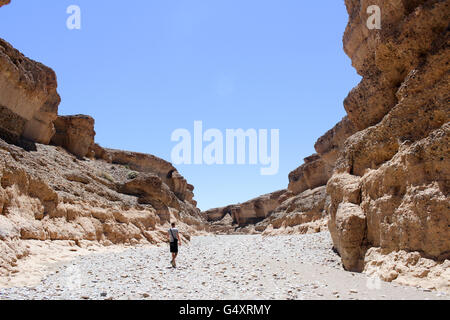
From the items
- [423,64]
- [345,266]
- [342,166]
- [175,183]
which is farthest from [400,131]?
[175,183]

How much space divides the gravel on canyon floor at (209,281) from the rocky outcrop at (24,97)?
1162 cm

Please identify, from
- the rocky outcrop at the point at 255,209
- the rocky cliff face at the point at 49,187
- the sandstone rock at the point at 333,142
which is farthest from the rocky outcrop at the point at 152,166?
the sandstone rock at the point at 333,142

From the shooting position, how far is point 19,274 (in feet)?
25.8

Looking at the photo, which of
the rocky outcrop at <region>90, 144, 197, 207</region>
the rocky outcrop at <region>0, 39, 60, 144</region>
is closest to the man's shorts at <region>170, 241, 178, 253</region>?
the rocky outcrop at <region>0, 39, 60, 144</region>

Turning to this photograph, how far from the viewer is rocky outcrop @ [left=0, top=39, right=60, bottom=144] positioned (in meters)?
16.8

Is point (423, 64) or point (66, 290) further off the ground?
point (423, 64)

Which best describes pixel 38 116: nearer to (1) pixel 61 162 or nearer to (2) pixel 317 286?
(1) pixel 61 162

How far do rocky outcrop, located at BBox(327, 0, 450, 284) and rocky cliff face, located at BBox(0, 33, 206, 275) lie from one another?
34.2 feet

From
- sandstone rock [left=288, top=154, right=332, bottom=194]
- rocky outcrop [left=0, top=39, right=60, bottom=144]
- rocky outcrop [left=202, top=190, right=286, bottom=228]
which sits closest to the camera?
rocky outcrop [left=0, top=39, right=60, bottom=144]

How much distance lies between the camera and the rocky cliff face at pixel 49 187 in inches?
451

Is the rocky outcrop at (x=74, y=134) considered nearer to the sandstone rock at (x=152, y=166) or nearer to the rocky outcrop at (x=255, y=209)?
the sandstone rock at (x=152, y=166)

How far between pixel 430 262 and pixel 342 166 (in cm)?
594

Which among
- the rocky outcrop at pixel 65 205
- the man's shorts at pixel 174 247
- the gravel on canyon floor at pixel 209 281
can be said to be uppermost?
the rocky outcrop at pixel 65 205
